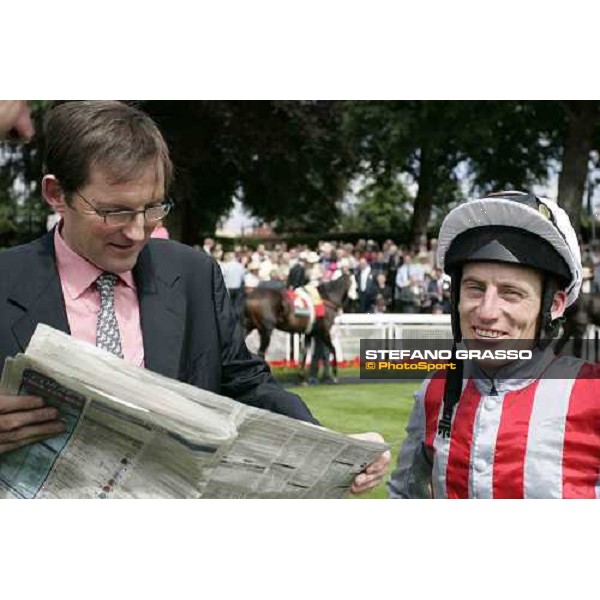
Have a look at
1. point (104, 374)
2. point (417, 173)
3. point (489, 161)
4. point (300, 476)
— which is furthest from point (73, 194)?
point (417, 173)

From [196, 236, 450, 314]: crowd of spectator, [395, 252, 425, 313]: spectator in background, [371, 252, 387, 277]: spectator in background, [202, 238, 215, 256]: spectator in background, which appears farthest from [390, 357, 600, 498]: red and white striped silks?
[371, 252, 387, 277]: spectator in background

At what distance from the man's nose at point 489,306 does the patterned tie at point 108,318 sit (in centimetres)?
67

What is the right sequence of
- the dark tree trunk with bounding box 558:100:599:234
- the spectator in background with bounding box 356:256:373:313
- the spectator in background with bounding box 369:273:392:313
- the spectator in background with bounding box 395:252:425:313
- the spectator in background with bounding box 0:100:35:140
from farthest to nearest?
the spectator in background with bounding box 356:256:373:313
the spectator in background with bounding box 369:273:392:313
the spectator in background with bounding box 395:252:425:313
the dark tree trunk with bounding box 558:100:599:234
the spectator in background with bounding box 0:100:35:140

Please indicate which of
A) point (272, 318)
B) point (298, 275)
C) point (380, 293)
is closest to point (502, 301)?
point (380, 293)

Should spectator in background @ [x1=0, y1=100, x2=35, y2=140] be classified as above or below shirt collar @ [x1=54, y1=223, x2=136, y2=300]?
above

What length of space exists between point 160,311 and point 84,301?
0.44 ft

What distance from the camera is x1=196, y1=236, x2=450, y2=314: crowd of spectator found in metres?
2.61

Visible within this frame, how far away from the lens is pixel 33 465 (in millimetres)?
1419

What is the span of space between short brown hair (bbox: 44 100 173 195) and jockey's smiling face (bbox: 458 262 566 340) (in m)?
0.63

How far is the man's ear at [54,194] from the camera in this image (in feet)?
4.82

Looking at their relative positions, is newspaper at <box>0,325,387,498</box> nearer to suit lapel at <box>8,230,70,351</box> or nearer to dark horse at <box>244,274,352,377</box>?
suit lapel at <box>8,230,70,351</box>

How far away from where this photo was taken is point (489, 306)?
163 cm

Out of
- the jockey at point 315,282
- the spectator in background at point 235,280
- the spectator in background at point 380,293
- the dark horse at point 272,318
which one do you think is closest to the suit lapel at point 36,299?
the spectator in background at point 380,293

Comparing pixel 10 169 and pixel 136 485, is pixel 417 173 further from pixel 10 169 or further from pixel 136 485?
pixel 136 485
